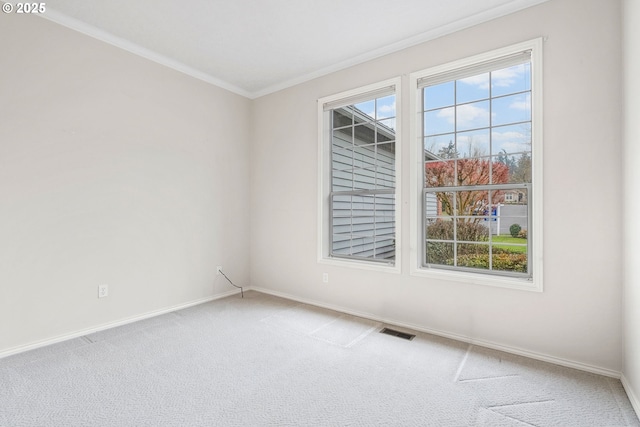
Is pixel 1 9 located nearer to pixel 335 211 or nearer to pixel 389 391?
pixel 335 211

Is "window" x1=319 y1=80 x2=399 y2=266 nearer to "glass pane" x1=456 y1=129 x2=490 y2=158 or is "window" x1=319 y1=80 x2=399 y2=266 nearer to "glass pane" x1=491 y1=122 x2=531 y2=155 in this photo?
"glass pane" x1=456 y1=129 x2=490 y2=158

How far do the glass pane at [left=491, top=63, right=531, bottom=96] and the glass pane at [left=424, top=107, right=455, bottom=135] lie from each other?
0.37 meters

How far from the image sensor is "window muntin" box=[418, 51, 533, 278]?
8.32 ft

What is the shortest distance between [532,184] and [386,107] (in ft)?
5.18

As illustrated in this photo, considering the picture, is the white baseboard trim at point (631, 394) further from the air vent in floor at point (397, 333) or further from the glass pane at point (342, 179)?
the glass pane at point (342, 179)

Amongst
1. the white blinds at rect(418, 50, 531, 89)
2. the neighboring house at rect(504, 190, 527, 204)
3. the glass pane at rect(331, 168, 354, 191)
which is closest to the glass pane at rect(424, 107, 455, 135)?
the white blinds at rect(418, 50, 531, 89)

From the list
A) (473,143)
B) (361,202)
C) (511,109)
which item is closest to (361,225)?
(361,202)

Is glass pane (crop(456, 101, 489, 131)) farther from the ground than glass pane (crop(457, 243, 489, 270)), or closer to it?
farther from the ground

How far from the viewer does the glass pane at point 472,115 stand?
106 inches

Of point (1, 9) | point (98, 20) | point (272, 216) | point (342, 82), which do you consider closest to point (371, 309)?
point (272, 216)

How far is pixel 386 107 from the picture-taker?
10.8 feet

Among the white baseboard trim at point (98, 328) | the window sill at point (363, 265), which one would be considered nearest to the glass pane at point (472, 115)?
the window sill at point (363, 265)

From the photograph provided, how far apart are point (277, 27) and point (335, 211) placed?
6.44 feet

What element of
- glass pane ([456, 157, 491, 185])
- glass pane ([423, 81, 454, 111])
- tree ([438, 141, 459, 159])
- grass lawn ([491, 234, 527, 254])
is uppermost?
glass pane ([423, 81, 454, 111])
